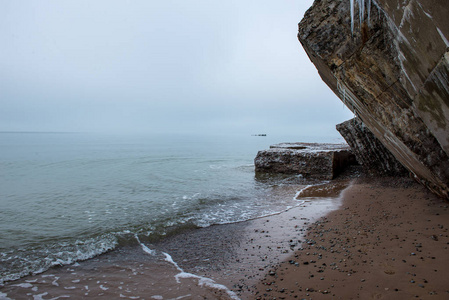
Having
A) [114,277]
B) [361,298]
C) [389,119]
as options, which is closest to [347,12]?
[389,119]

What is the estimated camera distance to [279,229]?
18.4ft

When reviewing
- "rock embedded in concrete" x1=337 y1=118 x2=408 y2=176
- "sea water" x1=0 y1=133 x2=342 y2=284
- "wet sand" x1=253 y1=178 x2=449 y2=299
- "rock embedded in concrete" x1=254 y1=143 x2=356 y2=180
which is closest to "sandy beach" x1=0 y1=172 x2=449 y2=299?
"wet sand" x1=253 y1=178 x2=449 y2=299

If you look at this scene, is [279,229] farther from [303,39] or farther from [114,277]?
[303,39]

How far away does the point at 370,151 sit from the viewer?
9.87 metres

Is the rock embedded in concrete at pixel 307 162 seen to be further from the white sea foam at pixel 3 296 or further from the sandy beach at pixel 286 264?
the white sea foam at pixel 3 296

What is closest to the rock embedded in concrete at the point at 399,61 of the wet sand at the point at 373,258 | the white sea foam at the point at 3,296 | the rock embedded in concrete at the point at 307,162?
the wet sand at the point at 373,258

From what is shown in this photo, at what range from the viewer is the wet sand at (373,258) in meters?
3.06

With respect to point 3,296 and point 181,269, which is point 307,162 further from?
point 3,296

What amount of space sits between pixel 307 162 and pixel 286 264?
8.11m

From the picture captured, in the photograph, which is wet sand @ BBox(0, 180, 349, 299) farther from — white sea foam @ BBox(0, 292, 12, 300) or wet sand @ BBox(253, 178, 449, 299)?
wet sand @ BBox(253, 178, 449, 299)

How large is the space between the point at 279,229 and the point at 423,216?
253cm

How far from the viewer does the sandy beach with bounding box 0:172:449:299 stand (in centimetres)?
322

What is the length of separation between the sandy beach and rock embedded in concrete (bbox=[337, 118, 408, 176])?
11.2ft

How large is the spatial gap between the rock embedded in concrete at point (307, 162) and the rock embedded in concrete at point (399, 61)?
232 inches
